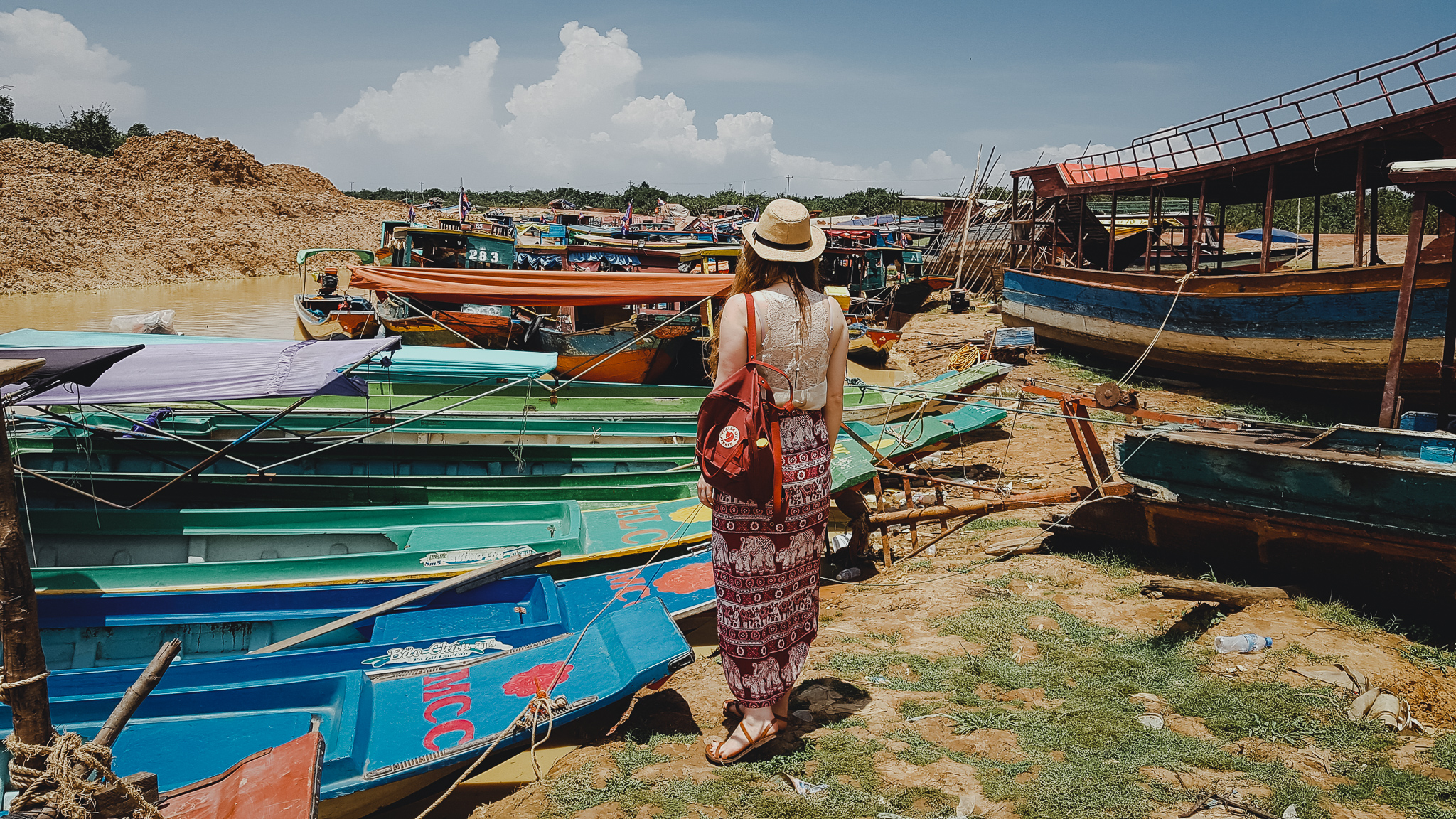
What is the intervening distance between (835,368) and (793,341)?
24 cm

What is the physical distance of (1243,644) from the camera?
402 centimetres

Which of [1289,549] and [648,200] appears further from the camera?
[648,200]

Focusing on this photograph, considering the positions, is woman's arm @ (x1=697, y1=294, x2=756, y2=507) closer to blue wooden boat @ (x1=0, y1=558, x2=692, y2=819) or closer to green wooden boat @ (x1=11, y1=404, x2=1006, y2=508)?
blue wooden boat @ (x1=0, y1=558, x2=692, y2=819)

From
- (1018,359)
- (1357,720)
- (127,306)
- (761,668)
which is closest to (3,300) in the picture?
(127,306)

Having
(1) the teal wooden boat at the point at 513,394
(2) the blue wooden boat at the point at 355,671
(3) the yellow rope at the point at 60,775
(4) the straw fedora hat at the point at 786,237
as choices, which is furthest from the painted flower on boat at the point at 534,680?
(1) the teal wooden boat at the point at 513,394

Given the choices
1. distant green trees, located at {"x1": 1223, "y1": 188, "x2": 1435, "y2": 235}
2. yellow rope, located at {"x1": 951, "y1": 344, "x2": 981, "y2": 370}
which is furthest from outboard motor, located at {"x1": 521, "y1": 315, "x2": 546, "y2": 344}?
distant green trees, located at {"x1": 1223, "y1": 188, "x2": 1435, "y2": 235}

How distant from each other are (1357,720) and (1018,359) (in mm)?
12888

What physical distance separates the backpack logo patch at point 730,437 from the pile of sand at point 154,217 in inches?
1422

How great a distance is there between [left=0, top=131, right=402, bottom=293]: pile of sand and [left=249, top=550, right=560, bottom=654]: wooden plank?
3326 cm

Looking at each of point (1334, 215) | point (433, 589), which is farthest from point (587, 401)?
point (1334, 215)

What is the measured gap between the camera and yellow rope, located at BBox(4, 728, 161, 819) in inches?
79.0

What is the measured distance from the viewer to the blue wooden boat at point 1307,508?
407cm

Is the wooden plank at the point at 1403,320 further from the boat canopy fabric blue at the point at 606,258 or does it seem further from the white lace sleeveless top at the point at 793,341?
the boat canopy fabric blue at the point at 606,258

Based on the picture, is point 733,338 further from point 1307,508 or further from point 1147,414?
point 1147,414
